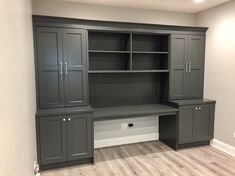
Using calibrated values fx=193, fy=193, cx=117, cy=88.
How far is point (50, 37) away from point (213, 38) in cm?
297

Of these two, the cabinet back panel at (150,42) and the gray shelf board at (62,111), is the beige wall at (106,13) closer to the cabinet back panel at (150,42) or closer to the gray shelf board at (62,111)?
the cabinet back panel at (150,42)

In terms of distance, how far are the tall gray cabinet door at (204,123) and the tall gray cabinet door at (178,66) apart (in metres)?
0.46

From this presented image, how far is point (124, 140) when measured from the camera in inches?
152

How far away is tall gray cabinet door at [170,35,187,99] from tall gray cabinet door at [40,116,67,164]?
2.11 m

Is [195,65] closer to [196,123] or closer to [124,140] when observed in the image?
[196,123]

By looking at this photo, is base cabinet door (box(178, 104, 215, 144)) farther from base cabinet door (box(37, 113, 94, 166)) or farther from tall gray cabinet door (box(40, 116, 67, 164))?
tall gray cabinet door (box(40, 116, 67, 164))

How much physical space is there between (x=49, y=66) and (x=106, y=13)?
58.0 inches

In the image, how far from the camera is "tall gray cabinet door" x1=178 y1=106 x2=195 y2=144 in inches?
138

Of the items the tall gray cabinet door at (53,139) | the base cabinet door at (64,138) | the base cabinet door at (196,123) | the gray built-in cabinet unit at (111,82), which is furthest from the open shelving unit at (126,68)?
the tall gray cabinet door at (53,139)

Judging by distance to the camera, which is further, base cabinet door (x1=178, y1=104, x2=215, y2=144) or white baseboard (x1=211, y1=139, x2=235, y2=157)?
base cabinet door (x1=178, y1=104, x2=215, y2=144)

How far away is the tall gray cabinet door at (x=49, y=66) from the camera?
288cm

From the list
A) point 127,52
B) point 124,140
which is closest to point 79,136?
point 124,140

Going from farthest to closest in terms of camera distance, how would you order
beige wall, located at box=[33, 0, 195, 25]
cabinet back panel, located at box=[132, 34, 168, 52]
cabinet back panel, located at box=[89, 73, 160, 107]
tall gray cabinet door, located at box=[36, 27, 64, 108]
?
cabinet back panel, located at box=[132, 34, 168, 52], cabinet back panel, located at box=[89, 73, 160, 107], beige wall, located at box=[33, 0, 195, 25], tall gray cabinet door, located at box=[36, 27, 64, 108]

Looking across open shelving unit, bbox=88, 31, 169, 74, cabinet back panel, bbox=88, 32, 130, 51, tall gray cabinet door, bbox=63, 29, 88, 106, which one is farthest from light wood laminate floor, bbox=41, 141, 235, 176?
cabinet back panel, bbox=88, 32, 130, 51
